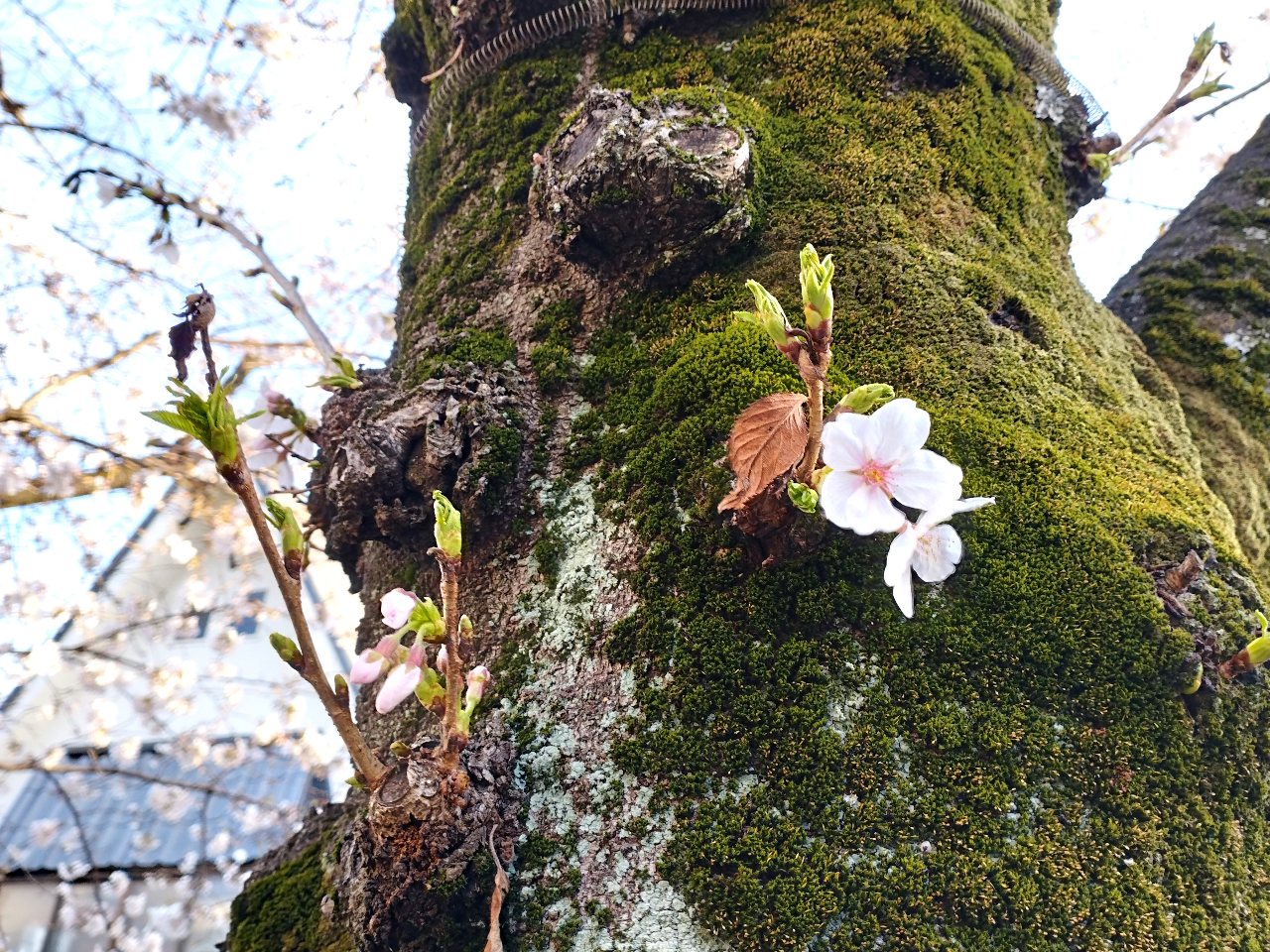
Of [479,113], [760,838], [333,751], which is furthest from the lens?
[333,751]

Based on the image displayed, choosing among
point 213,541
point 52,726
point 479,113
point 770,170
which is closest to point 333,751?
point 213,541

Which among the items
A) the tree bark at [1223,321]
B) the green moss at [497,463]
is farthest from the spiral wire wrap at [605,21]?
the green moss at [497,463]

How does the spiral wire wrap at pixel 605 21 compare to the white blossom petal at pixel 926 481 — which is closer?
the white blossom petal at pixel 926 481

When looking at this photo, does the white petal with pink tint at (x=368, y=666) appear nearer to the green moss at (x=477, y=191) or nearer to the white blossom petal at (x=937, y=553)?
the green moss at (x=477, y=191)

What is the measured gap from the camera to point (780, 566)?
3.06ft

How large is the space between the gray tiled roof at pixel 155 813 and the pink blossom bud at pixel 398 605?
19.1 feet

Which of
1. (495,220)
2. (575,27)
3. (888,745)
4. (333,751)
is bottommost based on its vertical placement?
(333,751)

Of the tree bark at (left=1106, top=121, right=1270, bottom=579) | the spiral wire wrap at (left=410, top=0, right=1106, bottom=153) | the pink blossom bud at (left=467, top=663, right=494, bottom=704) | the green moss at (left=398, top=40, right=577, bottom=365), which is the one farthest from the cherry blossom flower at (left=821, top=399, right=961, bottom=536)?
the tree bark at (left=1106, top=121, right=1270, bottom=579)

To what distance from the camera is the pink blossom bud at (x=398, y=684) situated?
894mm

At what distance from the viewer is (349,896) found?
0.86m

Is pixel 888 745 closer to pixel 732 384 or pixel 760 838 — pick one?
pixel 760 838

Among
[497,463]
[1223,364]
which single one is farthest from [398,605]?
[1223,364]

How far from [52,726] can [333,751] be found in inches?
141

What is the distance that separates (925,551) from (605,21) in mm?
1326
